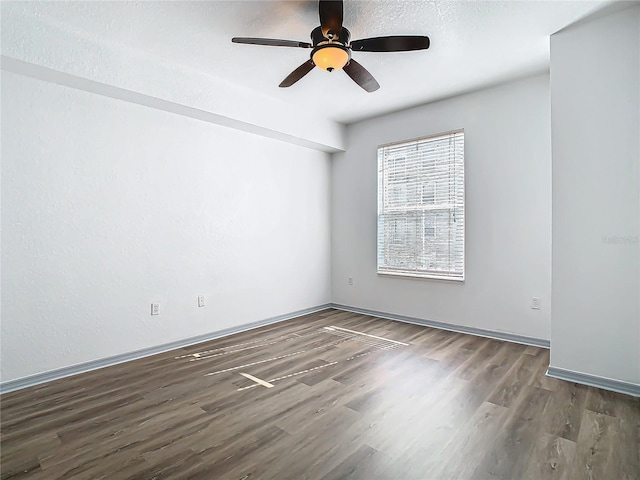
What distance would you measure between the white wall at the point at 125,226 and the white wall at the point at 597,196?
10.2 ft

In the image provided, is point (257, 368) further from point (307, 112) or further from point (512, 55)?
point (512, 55)

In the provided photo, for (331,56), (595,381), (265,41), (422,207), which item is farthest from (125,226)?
(595,381)

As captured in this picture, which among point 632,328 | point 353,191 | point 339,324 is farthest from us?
point 353,191

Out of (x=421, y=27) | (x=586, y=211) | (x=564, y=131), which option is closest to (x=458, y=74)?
(x=421, y=27)

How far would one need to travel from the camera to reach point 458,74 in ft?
11.5

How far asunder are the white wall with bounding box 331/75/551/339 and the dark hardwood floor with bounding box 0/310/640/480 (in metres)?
0.62

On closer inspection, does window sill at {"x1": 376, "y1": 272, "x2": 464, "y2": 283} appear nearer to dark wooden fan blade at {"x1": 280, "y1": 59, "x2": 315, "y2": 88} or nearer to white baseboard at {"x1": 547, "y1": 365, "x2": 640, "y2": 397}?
white baseboard at {"x1": 547, "y1": 365, "x2": 640, "y2": 397}

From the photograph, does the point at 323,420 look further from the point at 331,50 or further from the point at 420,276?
the point at 420,276

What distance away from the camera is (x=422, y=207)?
4.45 metres

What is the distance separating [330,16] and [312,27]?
541 millimetres

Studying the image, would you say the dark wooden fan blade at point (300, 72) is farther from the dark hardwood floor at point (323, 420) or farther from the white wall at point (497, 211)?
the dark hardwood floor at point (323, 420)

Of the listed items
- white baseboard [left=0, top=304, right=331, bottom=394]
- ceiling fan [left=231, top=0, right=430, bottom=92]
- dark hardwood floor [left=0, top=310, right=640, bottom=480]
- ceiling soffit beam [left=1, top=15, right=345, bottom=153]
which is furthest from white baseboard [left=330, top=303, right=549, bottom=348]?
ceiling fan [left=231, top=0, right=430, bottom=92]

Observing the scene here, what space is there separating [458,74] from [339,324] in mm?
3114

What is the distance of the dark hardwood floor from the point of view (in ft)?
5.76
